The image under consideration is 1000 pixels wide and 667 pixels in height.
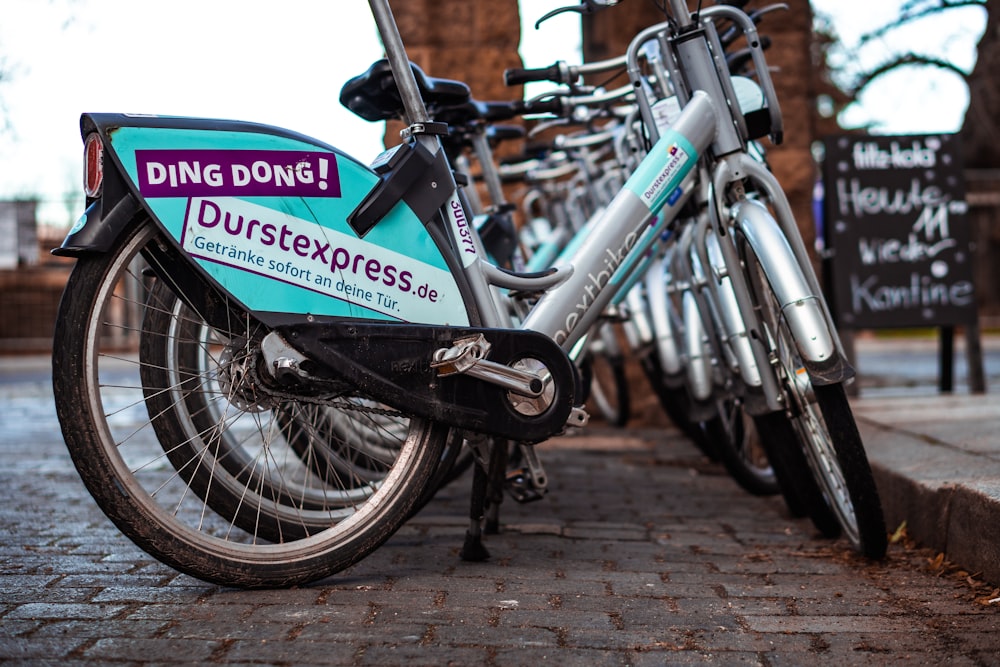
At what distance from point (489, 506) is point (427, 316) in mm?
807

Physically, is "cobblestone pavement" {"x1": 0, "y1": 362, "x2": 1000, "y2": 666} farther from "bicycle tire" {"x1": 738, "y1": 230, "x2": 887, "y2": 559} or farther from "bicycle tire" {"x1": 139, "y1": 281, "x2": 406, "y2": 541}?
"bicycle tire" {"x1": 139, "y1": 281, "x2": 406, "y2": 541}

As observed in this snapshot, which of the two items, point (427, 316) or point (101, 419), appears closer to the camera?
point (101, 419)

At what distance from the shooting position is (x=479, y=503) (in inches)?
114

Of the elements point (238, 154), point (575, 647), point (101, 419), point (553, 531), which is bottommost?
point (553, 531)

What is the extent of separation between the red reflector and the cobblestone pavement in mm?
896

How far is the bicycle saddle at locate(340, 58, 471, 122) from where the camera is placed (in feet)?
9.62

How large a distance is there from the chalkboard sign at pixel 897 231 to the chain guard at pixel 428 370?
3874 mm

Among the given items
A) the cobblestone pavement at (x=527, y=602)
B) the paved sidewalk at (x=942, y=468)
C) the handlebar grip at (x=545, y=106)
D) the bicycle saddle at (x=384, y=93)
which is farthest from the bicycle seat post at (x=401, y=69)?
the paved sidewalk at (x=942, y=468)

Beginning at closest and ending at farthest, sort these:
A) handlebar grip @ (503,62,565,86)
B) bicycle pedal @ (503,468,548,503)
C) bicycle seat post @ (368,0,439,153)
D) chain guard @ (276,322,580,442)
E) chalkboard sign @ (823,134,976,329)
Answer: chain guard @ (276,322,580,442)
bicycle seat post @ (368,0,439,153)
bicycle pedal @ (503,468,548,503)
handlebar grip @ (503,62,565,86)
chalkboard sign @ (823,134,976,329)

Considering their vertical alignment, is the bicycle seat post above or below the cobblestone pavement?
above

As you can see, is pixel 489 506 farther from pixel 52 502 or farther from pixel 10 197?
pixel 10 197

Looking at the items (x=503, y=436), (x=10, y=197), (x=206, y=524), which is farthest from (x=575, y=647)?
(x=10, y=197)

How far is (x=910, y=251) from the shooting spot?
21.0 ft

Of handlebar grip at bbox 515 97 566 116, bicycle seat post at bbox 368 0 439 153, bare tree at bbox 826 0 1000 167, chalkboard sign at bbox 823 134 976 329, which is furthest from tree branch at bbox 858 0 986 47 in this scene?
bicycle seat post at bbox 368 0 439 153
